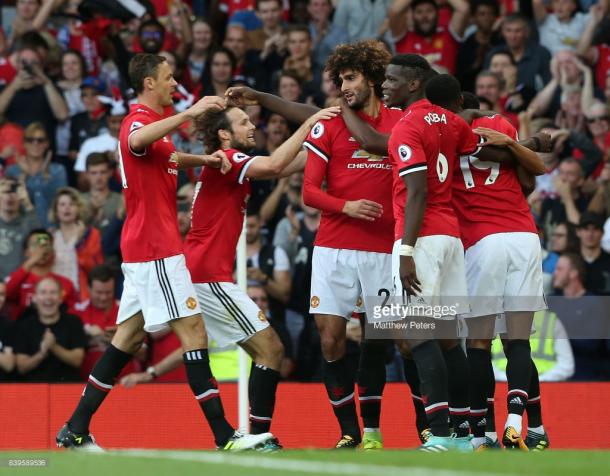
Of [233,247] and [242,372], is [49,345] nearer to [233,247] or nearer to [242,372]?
[242,372]

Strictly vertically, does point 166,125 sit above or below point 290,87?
below

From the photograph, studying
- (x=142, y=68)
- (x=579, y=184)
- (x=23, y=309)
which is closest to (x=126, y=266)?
(x=142, y=68)

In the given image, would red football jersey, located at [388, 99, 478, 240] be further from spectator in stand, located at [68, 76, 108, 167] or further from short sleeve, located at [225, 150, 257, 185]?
spectator in stand, located at [68, 76, 108, 167]

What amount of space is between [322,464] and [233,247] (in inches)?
116

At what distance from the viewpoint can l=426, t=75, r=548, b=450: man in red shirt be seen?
941cm

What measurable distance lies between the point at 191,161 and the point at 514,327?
2.56 metres

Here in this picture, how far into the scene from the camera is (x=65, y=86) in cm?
1623

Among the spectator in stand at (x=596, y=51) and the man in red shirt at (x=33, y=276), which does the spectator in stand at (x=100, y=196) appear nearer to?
the man in red shirt at (x=33, y=276)

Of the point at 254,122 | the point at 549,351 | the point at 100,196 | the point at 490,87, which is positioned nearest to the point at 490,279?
Answer: the point at 549,351

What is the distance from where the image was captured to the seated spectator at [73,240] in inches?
554

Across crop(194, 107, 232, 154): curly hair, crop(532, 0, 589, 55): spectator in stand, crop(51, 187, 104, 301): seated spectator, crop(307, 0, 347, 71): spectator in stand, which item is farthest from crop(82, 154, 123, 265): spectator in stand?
crop(532, 0, 589, 55): spectator in stand

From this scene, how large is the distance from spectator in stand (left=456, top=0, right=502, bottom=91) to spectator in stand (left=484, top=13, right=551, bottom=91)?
14.9 inches

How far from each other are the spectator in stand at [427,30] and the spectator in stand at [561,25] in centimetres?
90

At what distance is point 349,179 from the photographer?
9.81 meters
